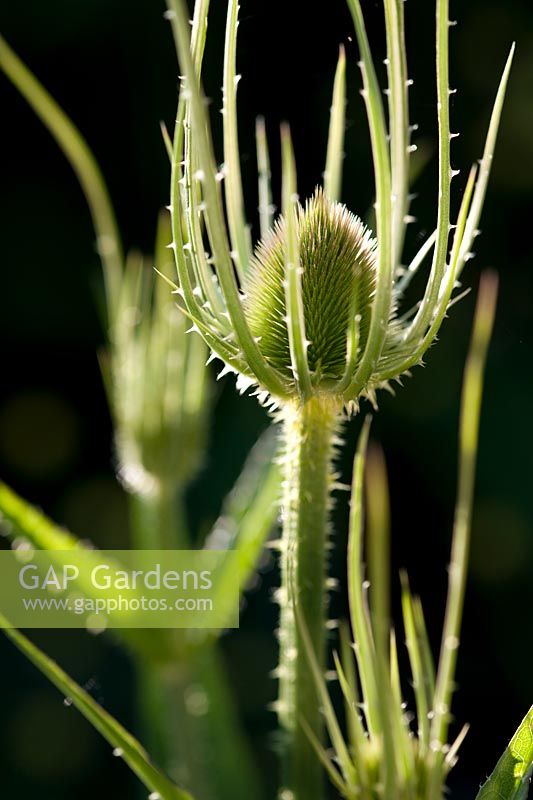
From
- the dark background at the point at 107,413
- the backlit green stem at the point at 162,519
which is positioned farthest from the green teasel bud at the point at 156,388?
the dark background at the point at 107,413

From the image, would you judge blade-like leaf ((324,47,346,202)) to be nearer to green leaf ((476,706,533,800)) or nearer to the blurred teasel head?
the blurred teasel head

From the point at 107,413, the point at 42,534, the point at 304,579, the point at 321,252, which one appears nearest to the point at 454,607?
the point at 304,579

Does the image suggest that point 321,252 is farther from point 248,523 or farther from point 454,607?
point 248,523

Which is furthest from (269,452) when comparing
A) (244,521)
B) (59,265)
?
(59,265)

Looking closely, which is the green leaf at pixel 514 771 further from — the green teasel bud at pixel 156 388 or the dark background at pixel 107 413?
the dark background at pixel 107 413

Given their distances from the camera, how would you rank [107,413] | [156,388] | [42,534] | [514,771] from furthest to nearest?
[107,413] → [156,388] → [42,534] → [514,771]

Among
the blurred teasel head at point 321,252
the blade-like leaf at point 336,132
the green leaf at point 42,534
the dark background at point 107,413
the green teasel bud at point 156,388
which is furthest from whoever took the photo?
the dark background at point 107,413

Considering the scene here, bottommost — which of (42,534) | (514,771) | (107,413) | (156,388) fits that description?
(514,771)

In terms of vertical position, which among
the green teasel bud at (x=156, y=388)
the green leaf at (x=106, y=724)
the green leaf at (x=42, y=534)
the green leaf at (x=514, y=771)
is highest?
the green teasel bud at (x=156, y=388)
